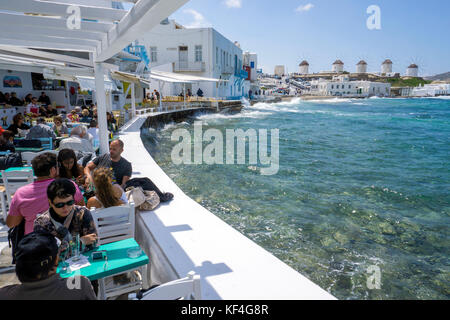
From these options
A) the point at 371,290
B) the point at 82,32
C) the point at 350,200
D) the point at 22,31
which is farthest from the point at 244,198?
the point at 22,31

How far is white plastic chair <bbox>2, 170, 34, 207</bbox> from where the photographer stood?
3.73 m

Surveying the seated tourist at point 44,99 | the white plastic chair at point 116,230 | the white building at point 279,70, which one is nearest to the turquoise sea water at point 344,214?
the white plastic chair at point 116,230

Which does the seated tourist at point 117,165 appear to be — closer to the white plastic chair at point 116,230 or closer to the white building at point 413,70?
the white plastic chair at point 116,230

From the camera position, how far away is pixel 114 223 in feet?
8.84

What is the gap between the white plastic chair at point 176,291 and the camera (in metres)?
1.46

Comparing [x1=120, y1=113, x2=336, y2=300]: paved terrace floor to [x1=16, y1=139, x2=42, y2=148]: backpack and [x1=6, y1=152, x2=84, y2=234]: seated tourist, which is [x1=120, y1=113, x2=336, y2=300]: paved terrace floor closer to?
[x1=6, y1=152, x2=84, y2=234]: seated tourist

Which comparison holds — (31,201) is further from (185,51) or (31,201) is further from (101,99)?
(185,51)

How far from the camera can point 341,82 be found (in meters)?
101

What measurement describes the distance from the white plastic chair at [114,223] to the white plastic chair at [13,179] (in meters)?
1.90

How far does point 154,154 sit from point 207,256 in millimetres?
8290

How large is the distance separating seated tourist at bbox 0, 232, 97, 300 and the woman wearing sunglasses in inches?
21.4

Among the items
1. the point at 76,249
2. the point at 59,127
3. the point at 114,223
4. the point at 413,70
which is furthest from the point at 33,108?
the point at 413,70
